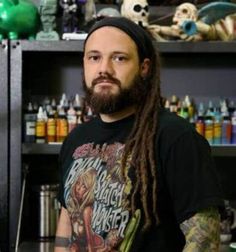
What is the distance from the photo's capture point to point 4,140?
2.11 m

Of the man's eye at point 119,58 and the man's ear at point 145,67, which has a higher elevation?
the man's eye at point 119,58

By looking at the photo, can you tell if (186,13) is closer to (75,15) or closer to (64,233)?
(75,15)

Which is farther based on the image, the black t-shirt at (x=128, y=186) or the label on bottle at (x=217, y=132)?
the label on bottle at (x=217, y=132)

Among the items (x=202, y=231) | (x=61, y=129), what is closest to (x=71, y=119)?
(x=61, y=129)

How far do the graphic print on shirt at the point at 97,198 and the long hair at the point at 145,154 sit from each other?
0.02 m

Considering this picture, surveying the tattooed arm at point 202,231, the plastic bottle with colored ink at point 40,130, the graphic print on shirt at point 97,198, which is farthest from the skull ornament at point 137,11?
the tattooed arm at point 202,231

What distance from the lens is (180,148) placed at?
4.07 ft

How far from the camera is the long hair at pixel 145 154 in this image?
125 centimetres

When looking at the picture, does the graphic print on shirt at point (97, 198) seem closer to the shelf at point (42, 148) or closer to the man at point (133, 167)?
the man at point (133, 167)

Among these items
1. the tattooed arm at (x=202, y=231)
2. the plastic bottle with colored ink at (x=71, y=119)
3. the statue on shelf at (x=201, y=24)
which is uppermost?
the statue on shelf at (x=201, y=24)

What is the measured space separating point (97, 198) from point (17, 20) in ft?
3.40

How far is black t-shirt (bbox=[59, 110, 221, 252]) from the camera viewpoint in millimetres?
1224

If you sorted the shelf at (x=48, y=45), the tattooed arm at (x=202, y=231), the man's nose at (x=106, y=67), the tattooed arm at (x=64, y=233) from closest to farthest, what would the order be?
the tattooed arm at (x=202, y=231), the man's nose at (x=106, y=67), the tattooed arm at (x=64, y=233), the shelf at (x=48, y=45)

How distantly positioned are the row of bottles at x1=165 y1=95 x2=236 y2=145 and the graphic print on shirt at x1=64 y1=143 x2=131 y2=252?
31.4 inches
